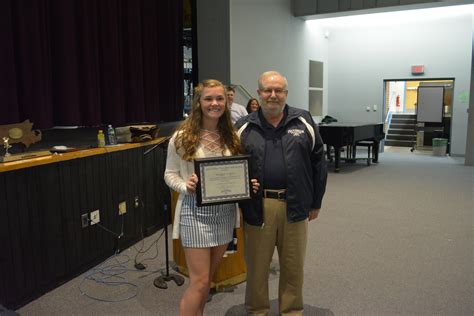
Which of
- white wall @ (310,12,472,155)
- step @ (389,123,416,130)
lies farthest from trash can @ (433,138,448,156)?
step @ (389,123,416,130)

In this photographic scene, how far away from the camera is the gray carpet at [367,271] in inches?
Result: 111

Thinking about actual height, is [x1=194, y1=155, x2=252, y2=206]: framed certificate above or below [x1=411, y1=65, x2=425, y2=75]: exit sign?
below

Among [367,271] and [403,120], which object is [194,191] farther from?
[403,120]

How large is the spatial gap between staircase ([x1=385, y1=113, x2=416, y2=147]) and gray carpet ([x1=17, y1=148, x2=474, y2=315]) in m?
7.11

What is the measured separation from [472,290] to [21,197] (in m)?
3.30

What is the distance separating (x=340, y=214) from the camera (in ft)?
16.9

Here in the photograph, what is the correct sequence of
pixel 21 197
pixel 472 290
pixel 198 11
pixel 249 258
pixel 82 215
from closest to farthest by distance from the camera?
pixel 249 258 < pixel 21 197 < pixel 472 290 < pixel 82 215 < pixel 198 11

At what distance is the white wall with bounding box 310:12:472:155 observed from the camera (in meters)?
9.90

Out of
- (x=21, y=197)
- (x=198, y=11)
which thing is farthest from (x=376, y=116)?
(x=21, y=197)

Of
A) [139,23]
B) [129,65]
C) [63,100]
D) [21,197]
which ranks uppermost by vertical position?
[139,23]

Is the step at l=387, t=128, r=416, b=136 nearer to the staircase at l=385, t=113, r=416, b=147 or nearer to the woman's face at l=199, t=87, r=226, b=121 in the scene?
the staircase at l=385, t=113, r=416, b=147

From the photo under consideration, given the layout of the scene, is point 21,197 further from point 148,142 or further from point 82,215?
point 148,142

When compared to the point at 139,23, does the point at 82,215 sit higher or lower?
lower

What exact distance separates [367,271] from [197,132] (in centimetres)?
215
